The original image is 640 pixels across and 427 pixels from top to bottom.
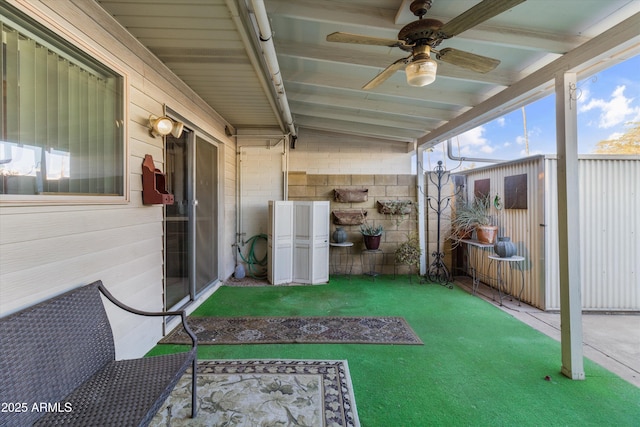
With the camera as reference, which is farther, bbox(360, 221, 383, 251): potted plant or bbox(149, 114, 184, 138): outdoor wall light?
bbox(360, 221, 383, 251): potted plant

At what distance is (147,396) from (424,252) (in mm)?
4696

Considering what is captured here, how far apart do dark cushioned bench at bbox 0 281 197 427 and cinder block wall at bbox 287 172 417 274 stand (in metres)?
3.80

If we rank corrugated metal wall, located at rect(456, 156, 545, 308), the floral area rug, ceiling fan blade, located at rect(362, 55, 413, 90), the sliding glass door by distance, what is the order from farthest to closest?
corrugated metal wall, located at rect(456, 156, 545, 308) → the sliding glass door → ceiling fan blade, located at rect(362, 55, 413, 90) → the floral area rug

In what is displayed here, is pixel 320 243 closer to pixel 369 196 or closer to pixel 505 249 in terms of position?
pixel 369 196

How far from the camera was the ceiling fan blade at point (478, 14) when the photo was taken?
1.32 meters

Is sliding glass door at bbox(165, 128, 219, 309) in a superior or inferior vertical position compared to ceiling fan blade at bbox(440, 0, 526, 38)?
inferior

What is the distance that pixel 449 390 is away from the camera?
1.97m

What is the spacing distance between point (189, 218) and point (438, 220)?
397 centimetres

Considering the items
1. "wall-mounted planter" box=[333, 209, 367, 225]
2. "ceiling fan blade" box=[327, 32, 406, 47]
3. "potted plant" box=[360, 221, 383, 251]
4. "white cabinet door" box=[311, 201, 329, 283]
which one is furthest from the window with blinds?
"potted plant" box=[360, 221, 383, 251]

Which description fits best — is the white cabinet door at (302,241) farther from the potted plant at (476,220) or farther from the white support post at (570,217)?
the white support post at (570,217)

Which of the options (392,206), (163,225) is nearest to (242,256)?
(163,225)

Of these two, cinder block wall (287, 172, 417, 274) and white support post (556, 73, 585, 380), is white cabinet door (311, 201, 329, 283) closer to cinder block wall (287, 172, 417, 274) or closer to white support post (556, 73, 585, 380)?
cinder block wall (287, 172, 417, 274)

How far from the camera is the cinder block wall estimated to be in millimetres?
5195

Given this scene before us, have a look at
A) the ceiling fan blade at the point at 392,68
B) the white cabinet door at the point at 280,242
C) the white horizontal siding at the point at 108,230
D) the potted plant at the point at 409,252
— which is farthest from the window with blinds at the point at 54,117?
the potted plant at the point at 409,252
